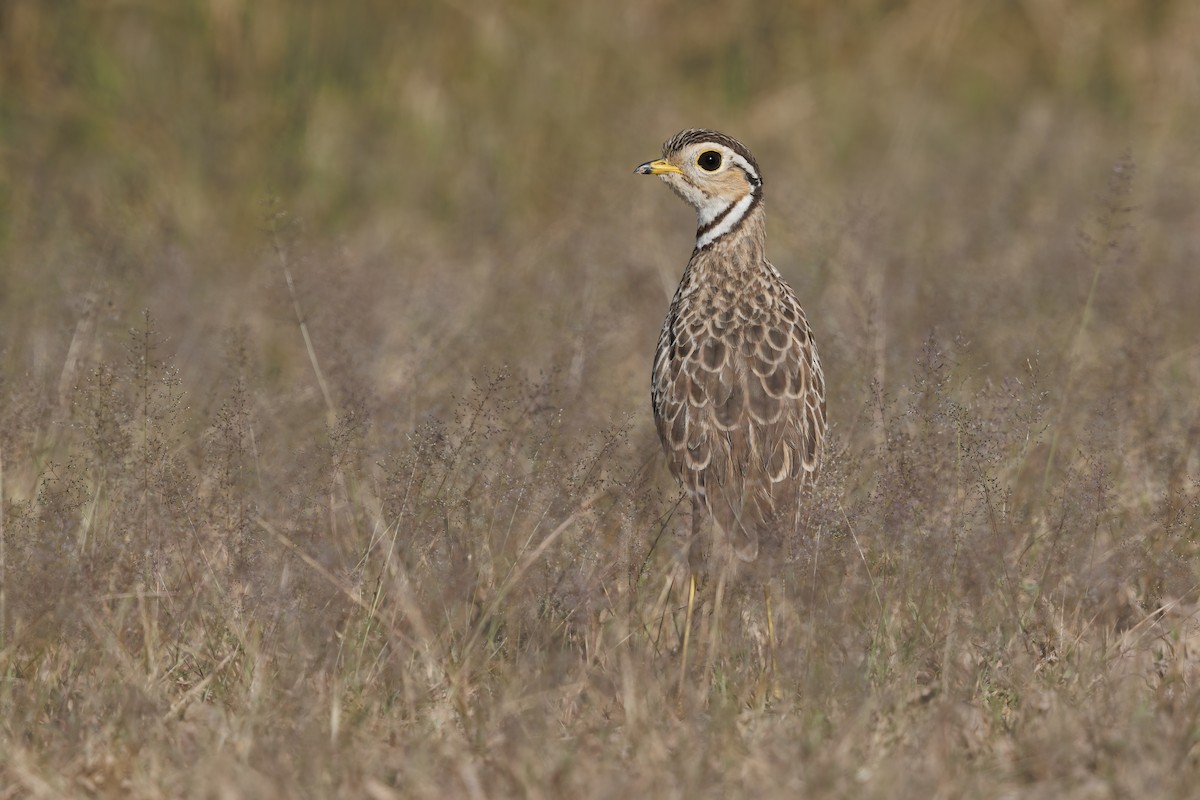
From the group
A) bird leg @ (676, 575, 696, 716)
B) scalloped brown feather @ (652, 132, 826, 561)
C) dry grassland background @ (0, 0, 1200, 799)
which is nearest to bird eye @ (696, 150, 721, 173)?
scalloped brown feather @ (652, 132, 826, 561)

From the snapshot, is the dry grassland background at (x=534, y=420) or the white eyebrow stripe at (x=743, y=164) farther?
the white eyebrow stripe at (x=743, y=164)

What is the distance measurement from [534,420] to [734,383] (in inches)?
27.5

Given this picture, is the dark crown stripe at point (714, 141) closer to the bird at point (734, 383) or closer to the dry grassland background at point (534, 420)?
the bird at point (734, 383)

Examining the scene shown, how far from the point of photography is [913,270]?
8578 mm

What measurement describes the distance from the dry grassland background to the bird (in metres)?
0.20

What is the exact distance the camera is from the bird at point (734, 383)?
5.50 metres

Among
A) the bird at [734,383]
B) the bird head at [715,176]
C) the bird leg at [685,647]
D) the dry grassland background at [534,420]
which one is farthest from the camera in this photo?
the bird head at [715,176]

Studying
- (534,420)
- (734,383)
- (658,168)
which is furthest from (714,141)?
(534,420)

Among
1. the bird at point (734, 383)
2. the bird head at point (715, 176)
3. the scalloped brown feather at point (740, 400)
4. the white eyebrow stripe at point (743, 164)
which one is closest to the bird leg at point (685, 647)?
the bird at point (734, 383)

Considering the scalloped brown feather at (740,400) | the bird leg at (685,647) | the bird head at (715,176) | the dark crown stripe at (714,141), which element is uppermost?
the dark crown stripe at (714,141)

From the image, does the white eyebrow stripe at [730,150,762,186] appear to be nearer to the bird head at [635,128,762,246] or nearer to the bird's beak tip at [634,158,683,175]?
the bird head at [635,128,762,246]

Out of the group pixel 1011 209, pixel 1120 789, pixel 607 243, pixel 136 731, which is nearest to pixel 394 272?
pixel 607 243

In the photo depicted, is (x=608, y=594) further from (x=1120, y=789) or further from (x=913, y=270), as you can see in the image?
(x=913, y=270)

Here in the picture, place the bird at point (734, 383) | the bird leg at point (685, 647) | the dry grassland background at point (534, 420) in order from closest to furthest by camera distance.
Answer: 1. the dry grassland background at point (534, 420)
2. the bird leg at point (685, 647)
3. the bird at point (734, 383)
